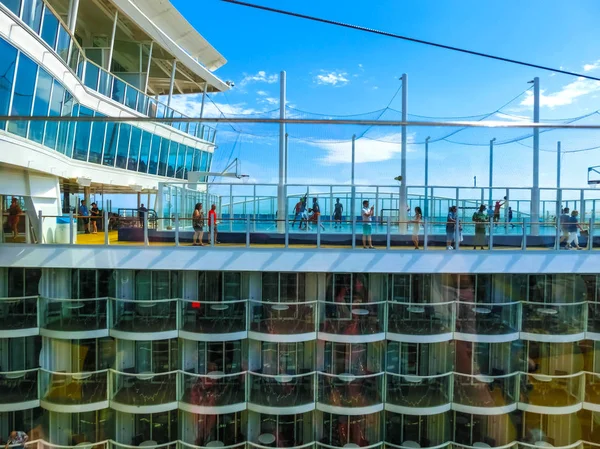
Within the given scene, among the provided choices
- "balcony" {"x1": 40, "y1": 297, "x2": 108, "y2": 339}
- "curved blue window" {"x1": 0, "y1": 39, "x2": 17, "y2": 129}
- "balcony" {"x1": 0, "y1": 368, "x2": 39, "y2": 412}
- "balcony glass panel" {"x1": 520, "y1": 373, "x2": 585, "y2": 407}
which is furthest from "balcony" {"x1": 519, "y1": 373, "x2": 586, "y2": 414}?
"curved blue window" {"x1": 0, "y1": 39, "x2": 17, "y2": 129}

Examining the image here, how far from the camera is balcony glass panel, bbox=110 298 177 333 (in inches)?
274

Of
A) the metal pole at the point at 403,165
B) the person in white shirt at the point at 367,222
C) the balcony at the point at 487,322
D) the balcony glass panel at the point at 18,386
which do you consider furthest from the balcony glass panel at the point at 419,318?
the balcony glass panel at the point at 18,386

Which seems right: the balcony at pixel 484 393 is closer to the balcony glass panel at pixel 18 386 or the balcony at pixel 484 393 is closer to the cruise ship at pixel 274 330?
the cruise ship at pixel 274 330

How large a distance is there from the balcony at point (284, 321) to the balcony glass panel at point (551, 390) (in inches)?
170

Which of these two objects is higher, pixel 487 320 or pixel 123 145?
pixel 123 145

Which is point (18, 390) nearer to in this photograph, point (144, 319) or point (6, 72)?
point (144, 319)

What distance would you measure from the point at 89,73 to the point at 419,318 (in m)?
10.9

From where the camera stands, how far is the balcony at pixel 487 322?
6777 mm

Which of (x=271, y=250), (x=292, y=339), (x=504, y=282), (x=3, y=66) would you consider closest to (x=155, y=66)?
(x=3, y=66)

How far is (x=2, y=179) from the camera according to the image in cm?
684

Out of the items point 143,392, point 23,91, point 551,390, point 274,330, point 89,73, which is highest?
point 89,73

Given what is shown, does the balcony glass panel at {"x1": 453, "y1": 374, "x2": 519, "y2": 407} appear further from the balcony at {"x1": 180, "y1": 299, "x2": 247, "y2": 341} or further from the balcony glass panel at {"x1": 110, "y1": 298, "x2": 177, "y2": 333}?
the balcony glass panel at {"x1": 110, "y1": 298, "x2": 177, "y2": 333}

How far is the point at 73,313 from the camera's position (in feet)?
23.0

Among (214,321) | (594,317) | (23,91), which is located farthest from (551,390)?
(23,91)
